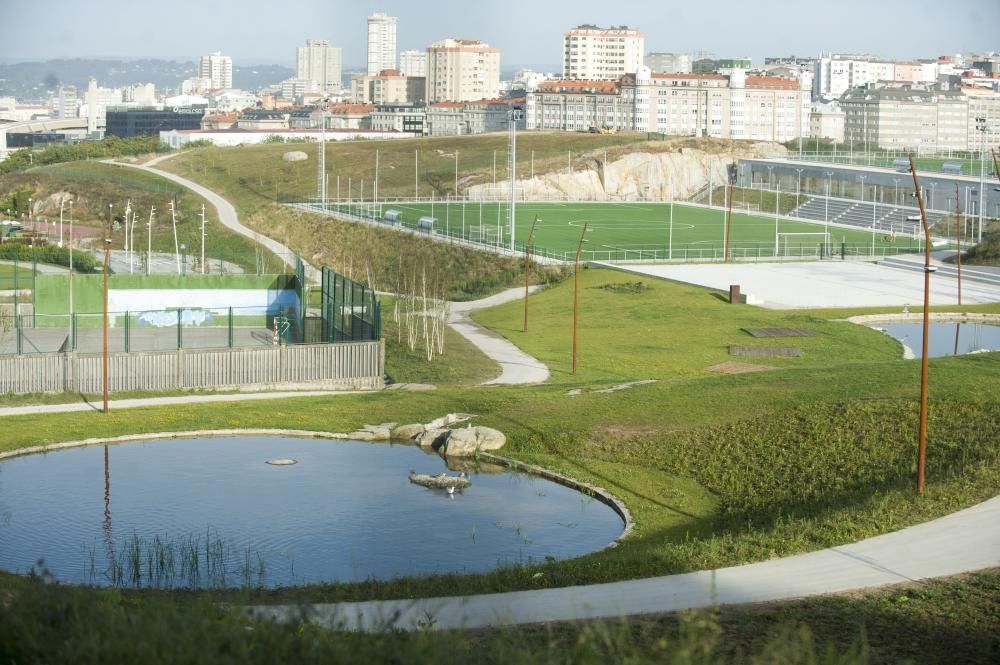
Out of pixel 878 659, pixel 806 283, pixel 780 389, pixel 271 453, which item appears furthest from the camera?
pixel 806 283

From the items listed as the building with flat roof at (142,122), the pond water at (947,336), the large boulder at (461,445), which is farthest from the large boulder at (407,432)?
the building with flat roof at (142,122)

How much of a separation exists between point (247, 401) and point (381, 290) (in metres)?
28.1

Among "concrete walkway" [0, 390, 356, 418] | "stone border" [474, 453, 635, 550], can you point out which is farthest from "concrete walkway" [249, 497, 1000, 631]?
"concrete walkway" [0, 390, 356, 418]

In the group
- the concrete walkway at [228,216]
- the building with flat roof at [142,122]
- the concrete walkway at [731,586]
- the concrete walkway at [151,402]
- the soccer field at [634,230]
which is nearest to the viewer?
the concrete walkway at [731,586]

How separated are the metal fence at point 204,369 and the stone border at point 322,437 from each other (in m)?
4.69

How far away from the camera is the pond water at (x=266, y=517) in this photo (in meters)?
17.1

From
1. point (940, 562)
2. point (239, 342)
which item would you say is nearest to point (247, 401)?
point (239, 342)

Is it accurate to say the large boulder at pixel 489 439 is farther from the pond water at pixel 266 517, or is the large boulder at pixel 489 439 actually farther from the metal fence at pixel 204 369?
the metal fence at pixel 204 369

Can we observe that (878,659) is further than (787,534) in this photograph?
No

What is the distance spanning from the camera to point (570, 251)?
63875 mm

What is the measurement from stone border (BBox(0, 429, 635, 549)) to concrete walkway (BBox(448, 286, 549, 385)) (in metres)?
7.13

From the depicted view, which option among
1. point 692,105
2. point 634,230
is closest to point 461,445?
point 634,230

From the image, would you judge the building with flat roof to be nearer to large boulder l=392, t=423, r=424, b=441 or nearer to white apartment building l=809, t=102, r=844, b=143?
white apartment building l=809, t=102, r=844, b=143

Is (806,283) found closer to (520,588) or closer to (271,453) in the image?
(271,453)
